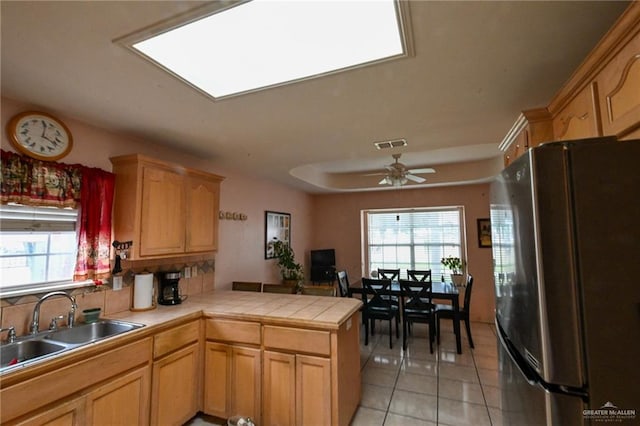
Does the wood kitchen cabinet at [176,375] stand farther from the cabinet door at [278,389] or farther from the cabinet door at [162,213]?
the cabinet door at [162,213]

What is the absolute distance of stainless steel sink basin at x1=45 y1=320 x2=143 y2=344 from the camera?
1932 mm

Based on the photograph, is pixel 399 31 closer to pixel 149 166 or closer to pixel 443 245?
pixel 149 166

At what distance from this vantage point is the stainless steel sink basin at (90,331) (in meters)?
1.93

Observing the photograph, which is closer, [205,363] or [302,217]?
[205,363]

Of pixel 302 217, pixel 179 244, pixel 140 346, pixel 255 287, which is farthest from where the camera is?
pixel 302 217

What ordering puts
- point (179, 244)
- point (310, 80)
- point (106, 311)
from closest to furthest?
1. point (310, 80)
2. point (106, 311)
3. point (179, 244)

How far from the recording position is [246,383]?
7.45ft

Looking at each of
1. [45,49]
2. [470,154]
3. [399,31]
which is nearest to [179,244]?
[45,49]

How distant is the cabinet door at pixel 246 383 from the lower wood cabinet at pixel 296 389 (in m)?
0.06

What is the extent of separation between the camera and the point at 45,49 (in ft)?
4.52

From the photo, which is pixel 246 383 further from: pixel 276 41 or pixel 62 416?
pixel 276 41

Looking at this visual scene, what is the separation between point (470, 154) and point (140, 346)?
14.4 ft

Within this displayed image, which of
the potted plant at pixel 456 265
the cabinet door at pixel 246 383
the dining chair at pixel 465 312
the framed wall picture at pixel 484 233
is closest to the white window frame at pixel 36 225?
the cabinet door at pixel 246 383

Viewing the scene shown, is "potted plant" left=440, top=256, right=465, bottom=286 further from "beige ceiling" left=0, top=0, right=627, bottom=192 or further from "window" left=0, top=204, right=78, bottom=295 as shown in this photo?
"window" left=0, top=204, right=78, bottom=295
